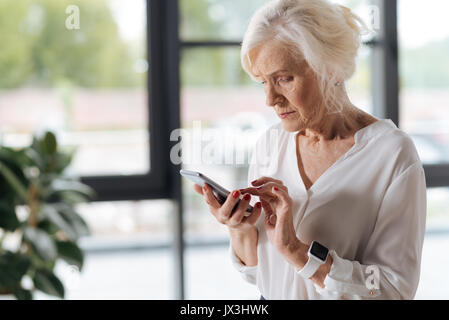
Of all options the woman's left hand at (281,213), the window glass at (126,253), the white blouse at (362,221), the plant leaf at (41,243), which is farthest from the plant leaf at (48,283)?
the woman's left hand at (281,213)

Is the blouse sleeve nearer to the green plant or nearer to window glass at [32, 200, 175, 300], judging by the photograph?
the green plant

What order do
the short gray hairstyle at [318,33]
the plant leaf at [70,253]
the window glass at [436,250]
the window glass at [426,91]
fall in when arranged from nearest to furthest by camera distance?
1. the short gray hairstyle at [318,33]
2. the plant leaf at [70,253]
3. the window glass at [436,250]
4. the window glass at [426,91]

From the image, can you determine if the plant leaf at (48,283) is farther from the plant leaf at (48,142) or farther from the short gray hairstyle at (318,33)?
the short gray hairstyle at (318,33)

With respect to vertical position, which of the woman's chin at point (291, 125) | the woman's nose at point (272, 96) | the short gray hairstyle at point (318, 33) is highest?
the short gray hairstyle at point (318, 33)

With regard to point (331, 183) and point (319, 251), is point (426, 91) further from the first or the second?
point (319, 251)

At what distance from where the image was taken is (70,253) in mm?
2178

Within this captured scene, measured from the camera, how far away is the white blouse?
3.14ft

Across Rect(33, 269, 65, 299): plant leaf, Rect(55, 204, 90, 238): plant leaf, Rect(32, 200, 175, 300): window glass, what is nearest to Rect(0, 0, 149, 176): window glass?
Rect(32, 200, 175, 300): window glass

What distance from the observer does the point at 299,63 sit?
97 centimetres

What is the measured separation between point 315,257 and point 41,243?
1.46 meters

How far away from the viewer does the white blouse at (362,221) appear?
0.96 metres

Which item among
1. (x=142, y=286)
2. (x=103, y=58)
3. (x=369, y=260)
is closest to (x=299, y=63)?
(x=369, y=260)

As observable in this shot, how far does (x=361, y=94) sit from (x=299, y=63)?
1.70 m

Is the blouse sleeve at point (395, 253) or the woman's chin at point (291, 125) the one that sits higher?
the woman's chin at point (291, 125)
